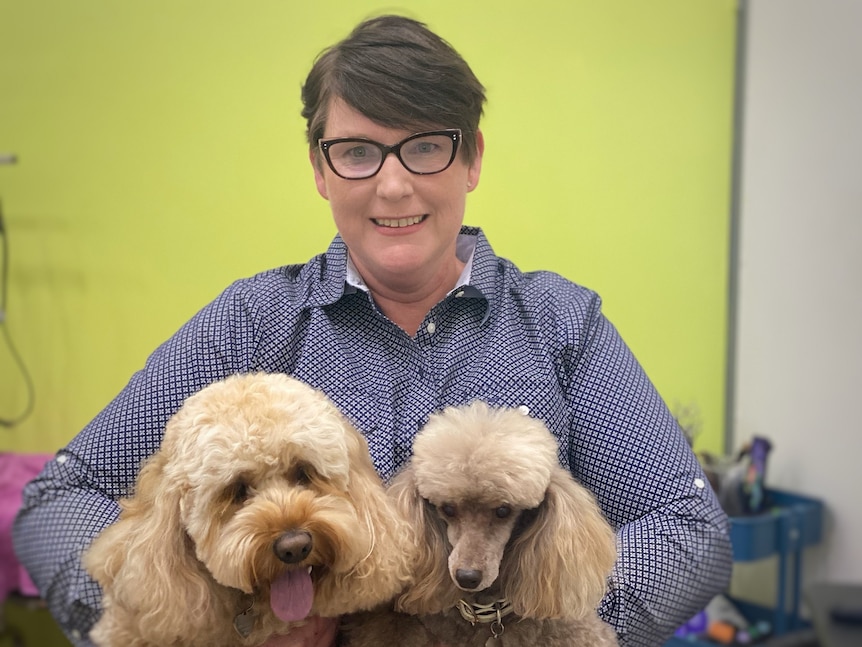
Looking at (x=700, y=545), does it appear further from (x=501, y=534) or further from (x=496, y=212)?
(x=496, y=212)

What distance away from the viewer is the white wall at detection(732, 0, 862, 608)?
73.1 inches

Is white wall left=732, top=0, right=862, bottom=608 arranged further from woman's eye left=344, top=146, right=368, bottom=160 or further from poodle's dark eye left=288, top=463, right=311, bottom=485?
poodle's dark eye left=288, top=463, right=311, bottom=485

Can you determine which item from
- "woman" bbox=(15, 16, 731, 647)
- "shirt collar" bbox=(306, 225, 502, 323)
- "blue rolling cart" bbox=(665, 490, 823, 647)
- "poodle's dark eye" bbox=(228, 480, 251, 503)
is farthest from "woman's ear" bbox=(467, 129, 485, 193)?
"blue rolling cart" bbox=(665, 490, 823, 647)

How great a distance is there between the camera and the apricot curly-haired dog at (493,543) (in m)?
1.02

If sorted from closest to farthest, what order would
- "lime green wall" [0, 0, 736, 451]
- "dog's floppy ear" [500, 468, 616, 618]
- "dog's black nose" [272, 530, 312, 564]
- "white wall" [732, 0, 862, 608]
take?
"dog's black nose" [272, 530, 312, 564], "dog's floppy ear" [500, 468, 616, 618], "lime green wall" [0, 0, 736, 451], "white wall" [732, 0, 862, 608]

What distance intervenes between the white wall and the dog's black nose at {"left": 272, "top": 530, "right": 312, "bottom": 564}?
55.0 inches

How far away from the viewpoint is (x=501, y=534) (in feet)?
3.44

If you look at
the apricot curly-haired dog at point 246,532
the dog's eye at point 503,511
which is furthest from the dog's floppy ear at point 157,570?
the dog's eye at point 503,511

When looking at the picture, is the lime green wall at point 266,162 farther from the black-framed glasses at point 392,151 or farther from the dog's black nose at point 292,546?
the dog's black nose at point 292,546

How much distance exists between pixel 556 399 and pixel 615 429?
107 millimetres

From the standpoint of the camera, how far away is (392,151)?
3.87ft

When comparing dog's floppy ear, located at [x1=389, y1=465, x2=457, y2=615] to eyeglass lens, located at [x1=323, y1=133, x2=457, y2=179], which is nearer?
dog's floppy ear, located at [x1=389, y1=465, x2=457, y2=615]

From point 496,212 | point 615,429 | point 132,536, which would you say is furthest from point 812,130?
point 132,536

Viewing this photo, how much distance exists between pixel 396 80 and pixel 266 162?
362 millimetres
